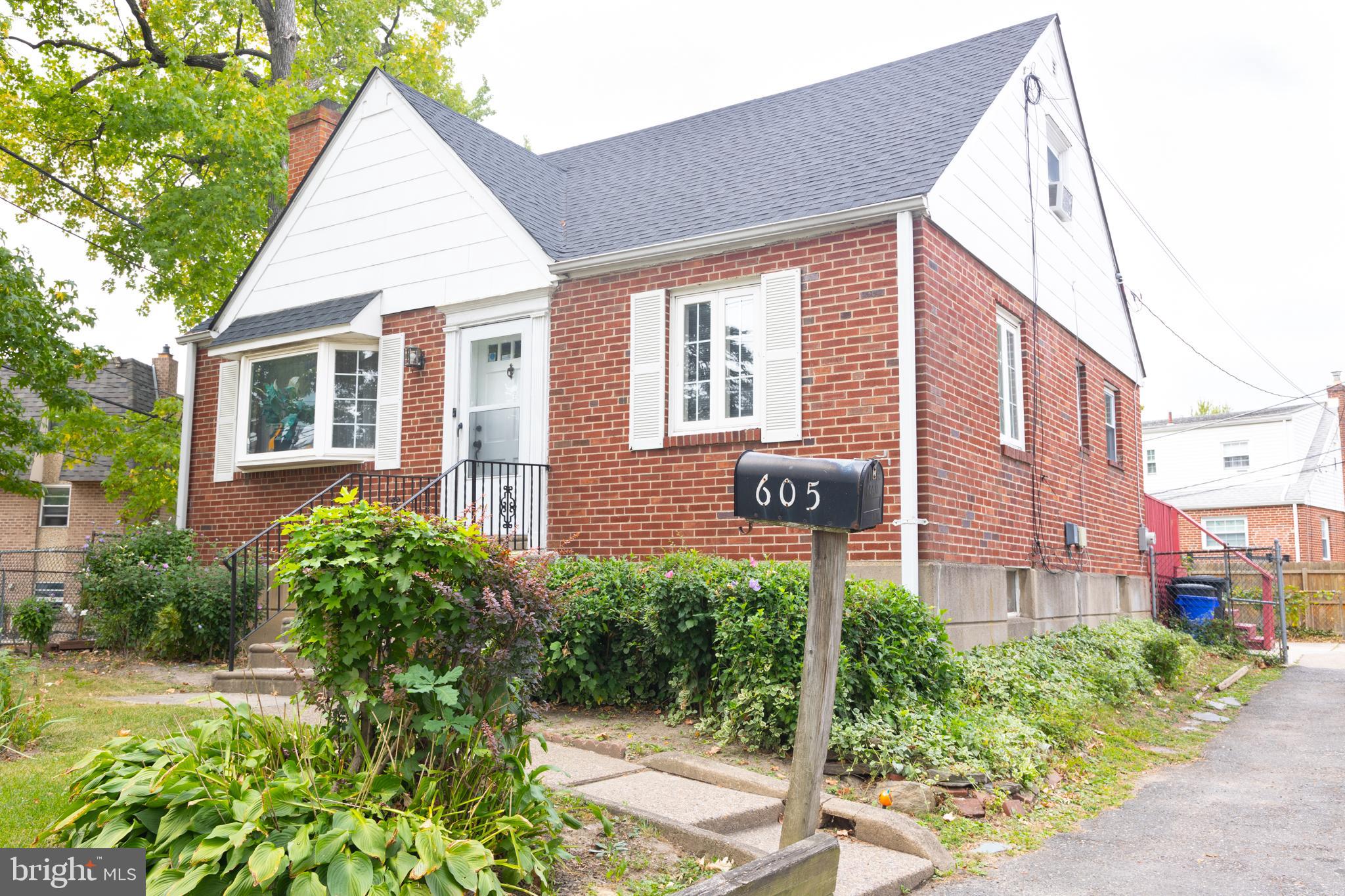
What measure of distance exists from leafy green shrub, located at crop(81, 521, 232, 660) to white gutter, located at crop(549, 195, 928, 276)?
4.84 metres

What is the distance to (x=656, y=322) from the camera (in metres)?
9.32

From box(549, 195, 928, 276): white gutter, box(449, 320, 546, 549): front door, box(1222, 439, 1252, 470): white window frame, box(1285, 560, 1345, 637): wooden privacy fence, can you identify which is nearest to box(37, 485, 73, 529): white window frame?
box(449, 320, 546, 549): front door

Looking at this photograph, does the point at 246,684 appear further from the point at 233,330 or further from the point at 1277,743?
the point at 1277,743

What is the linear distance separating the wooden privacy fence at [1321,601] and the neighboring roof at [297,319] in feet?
58.3

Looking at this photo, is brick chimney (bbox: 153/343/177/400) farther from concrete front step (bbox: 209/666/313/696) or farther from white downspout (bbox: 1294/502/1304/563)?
white downspout (bbox: 1294/502/1304/563)

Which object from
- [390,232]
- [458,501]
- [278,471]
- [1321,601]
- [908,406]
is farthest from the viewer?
[1321,601]

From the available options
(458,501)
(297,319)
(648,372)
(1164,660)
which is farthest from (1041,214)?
(297,319)

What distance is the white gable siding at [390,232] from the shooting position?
34.3 feet

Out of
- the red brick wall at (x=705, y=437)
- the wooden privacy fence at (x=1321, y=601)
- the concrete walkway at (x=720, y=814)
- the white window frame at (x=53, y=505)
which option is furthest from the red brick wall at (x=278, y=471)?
the white window frame at (x=53, y=505)

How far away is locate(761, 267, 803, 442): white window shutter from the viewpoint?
8.50 meters

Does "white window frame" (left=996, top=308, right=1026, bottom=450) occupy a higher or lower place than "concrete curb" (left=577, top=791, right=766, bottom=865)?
higher

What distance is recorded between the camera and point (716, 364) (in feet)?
29.9

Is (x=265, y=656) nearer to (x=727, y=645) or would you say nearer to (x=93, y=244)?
(x=727, y=645)

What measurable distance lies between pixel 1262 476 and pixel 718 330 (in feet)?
84.0
